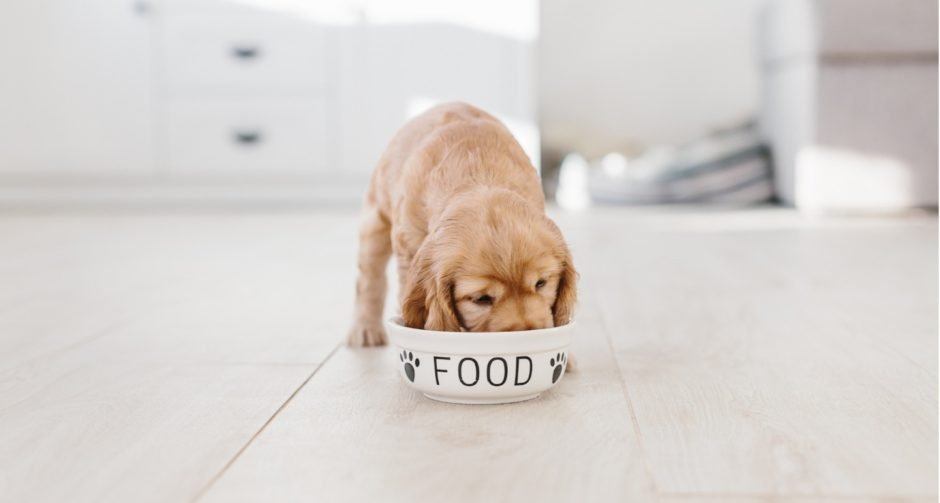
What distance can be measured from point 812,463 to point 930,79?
347 cm

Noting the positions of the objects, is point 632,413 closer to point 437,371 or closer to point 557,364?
point 557,364

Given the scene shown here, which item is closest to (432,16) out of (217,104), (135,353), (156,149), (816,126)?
(217,104)

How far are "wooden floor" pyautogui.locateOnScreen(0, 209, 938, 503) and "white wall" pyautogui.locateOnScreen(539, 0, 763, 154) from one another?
293cm

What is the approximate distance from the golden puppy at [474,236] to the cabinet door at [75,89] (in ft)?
11.6

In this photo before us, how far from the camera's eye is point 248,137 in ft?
15.8

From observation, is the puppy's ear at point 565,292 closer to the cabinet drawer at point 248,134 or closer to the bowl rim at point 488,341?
the bowl rim at point 488,341

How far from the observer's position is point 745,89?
553cm

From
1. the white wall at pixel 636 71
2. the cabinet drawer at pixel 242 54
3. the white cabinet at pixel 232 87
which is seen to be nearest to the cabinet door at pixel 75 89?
the white cabinet at pixel 232 87

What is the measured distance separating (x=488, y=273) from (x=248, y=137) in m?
3.79

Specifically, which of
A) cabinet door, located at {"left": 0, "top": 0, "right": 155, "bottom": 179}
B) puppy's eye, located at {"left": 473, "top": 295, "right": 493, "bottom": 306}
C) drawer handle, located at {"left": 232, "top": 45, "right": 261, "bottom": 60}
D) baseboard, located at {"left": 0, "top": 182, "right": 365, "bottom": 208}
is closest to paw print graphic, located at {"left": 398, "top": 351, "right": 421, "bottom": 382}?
puppy's eye, located at {"left": 473, "top": 295, "right": 493, "bottom": 306}

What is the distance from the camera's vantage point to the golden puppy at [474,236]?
125 centimetres

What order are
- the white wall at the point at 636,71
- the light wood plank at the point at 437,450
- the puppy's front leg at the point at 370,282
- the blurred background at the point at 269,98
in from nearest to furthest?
1. the light wood plank at the point at 437,450
2. the puppy's front leg at the point at 370,282
3. the blurred background at the point at 269,98
4. the white wall at the point at 636,71

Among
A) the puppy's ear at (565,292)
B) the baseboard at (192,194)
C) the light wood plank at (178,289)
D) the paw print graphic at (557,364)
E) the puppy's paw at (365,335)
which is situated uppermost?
the puppy's ear at (565,292)

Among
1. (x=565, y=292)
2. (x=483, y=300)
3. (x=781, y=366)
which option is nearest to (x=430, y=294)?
(x=483, y=300)
